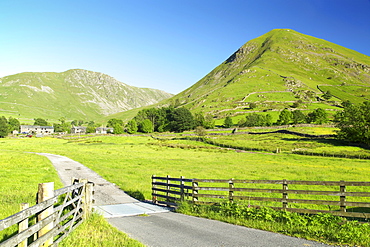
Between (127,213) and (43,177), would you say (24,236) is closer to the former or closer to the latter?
(127,213)

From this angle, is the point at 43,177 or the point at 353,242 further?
the point at 43,177

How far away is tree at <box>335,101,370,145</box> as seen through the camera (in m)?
78.6

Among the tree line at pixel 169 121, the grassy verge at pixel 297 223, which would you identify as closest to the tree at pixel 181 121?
the tree line at pixel 169 121

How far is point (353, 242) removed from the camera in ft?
31.2

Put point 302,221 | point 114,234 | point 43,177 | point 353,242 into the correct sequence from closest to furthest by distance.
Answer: point 353,242
point 114,234
point 302,221
point 43,177

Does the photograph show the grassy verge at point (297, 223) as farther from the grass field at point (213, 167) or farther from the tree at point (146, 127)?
the tree at point (146, 127)

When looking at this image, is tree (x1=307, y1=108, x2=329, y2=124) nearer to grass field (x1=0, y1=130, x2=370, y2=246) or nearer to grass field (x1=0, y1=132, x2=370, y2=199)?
grass field (x1=0, y1=130, x2=370, y2=246)

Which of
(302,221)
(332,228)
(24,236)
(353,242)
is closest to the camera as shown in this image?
(24,236)

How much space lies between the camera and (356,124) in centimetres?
8181

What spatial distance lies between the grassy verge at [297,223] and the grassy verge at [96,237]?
218 inches

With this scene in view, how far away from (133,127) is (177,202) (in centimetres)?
15185

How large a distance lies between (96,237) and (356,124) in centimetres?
9102

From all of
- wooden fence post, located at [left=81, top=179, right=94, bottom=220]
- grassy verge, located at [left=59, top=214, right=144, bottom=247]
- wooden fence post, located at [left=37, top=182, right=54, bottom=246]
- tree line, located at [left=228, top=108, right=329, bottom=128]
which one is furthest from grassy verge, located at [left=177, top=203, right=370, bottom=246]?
tree line, located at [left=228, top=108, right=329, bottom=128]

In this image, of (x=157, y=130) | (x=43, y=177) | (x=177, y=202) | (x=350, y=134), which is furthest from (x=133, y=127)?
(x=177, y=202)
